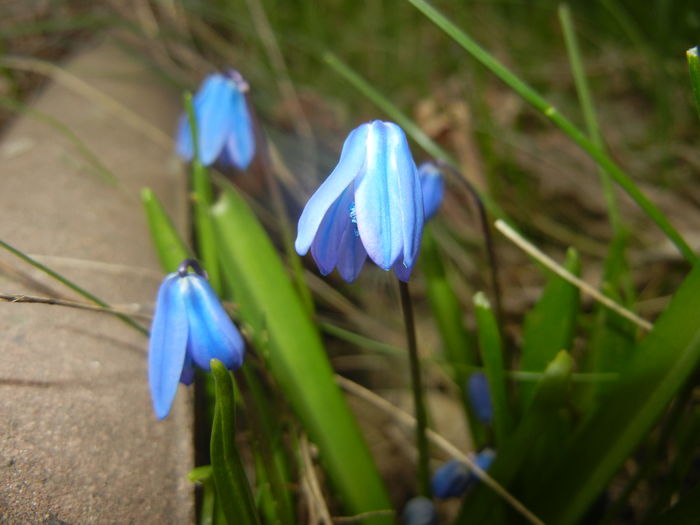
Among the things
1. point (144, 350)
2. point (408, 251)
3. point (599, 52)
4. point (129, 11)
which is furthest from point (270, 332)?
point (599, 52)

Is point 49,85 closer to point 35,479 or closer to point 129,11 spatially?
point 129,11

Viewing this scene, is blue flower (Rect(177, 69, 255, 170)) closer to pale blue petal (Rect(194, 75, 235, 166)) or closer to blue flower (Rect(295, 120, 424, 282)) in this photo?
pale blue petal (Rect(194, 75, 235, 166))

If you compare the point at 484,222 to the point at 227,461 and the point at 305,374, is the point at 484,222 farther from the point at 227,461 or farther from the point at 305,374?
the point at 227,461

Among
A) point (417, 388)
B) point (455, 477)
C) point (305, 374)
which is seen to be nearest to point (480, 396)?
point (455, 477)

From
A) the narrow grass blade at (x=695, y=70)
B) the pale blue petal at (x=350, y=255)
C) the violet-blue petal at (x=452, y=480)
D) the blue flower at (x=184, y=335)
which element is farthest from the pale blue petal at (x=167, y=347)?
the narrow grass blade at (x=695, y=70)

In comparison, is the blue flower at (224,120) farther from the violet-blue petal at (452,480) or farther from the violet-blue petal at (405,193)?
the violet-blue petal at (452,480)

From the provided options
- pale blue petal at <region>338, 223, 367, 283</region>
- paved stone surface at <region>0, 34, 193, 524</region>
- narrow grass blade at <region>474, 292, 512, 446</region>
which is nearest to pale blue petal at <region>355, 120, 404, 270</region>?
pale blue petal at <region>338, 223, 367, 283</region>
